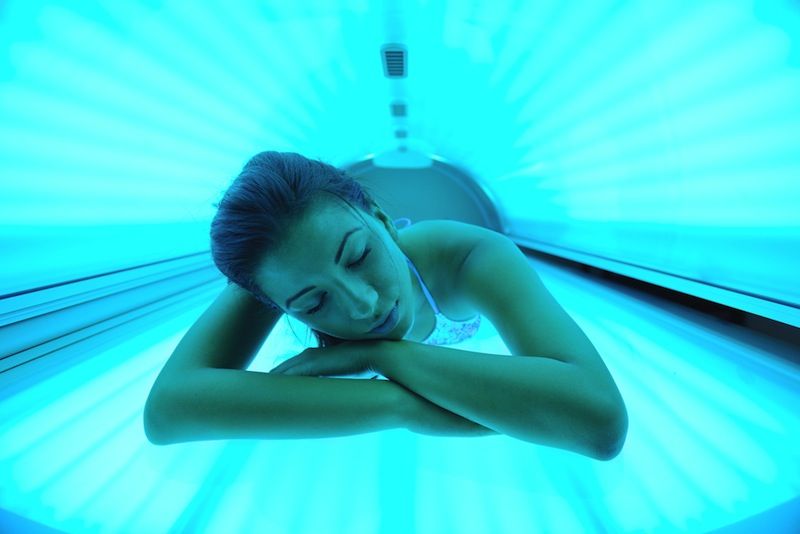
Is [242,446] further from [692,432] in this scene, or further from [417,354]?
[692,432]

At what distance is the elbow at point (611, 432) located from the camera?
71 centimetres

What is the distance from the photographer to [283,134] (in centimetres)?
183

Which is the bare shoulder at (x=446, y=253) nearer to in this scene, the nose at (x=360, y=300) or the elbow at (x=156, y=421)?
the nose at (x=360, y=300)

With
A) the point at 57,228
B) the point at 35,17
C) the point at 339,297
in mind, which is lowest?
the point at 339,297

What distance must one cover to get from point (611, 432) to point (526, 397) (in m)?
0.17

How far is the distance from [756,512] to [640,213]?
0.85 m

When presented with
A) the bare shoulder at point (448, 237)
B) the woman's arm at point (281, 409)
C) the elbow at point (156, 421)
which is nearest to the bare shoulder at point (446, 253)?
the bare shoulder at point (448, 237)

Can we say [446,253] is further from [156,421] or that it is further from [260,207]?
[156,421]

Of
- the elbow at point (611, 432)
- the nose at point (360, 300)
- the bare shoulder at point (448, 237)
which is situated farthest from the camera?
the bare shoulder at point (448, 237)

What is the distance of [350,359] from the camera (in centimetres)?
92

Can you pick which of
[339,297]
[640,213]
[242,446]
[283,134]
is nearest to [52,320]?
[242,446]

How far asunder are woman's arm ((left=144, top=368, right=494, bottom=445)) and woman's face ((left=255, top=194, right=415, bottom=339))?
5.7 inches

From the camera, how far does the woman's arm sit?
2.61 ft

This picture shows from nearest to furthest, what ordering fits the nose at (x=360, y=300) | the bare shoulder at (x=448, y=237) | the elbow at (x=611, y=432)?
the elbow at (x=611, y=432) < the nose at (x=360, y=300) < the bare shoulder at (x=448, y=237)
